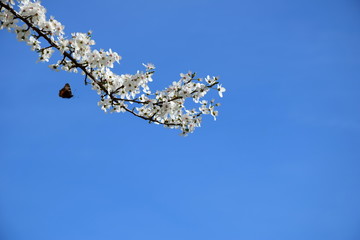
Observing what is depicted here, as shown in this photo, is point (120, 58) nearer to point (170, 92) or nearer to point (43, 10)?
point (170, 92)

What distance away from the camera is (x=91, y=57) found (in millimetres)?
8188

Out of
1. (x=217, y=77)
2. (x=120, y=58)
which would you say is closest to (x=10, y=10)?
(x=120, y=58)

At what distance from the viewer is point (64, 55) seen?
803 cm

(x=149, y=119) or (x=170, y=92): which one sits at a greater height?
(x=170, y=92)

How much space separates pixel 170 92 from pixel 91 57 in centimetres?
227

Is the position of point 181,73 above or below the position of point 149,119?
above

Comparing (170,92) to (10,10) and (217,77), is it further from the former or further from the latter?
(10,10)

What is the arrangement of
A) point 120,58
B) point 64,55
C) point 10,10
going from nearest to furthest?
1. point 10,10
2. point 64,55
3. point 120,58

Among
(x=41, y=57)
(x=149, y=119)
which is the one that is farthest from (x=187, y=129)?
(x=41, y=57)

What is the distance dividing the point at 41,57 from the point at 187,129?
14.5 ft

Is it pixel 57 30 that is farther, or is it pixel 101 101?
pixel 101 101

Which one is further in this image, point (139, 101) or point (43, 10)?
point (139, 101)

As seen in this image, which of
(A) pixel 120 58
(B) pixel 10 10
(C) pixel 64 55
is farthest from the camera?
(A) pixel 120 58

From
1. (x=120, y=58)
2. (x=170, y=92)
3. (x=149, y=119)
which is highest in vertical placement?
(x=120, y=58)
